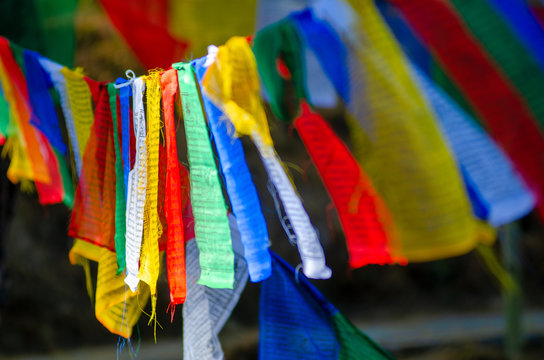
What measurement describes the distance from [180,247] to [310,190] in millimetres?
2913

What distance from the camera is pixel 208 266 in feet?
2.49

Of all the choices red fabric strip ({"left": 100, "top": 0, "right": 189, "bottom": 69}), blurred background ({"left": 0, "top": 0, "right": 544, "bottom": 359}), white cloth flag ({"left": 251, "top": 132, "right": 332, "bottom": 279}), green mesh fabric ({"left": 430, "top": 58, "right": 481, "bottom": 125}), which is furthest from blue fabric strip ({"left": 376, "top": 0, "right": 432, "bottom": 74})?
blurred background ({"left": 0, "top": 0, "right": 544, "bottom": 359})

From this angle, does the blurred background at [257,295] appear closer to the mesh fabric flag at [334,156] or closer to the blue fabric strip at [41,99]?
the blue fabric strip at [41,99]

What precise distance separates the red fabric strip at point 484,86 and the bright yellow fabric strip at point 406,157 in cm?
5

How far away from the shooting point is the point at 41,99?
964 millimetres

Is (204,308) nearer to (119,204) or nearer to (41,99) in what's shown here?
(119,204)

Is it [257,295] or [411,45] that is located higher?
[411,45]

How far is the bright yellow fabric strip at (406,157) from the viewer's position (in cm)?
61

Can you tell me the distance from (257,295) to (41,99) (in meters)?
2.57

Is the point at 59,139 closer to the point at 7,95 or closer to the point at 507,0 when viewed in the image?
the point at 7,95

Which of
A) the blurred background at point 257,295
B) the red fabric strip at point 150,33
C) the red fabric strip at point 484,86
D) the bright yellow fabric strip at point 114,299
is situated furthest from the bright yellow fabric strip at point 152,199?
the blurred background at point 257,295

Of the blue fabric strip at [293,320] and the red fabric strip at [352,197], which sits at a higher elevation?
the red fabric strip at [352,197]

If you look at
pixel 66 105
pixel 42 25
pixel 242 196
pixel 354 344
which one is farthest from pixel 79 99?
pixel 354 344

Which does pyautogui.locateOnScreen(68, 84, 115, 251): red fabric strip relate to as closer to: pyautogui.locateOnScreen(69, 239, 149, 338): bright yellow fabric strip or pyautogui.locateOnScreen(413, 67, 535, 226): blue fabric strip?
pyautogui.locateOnScreen(69, 239, 149, 338): bright yellow fabric strip
